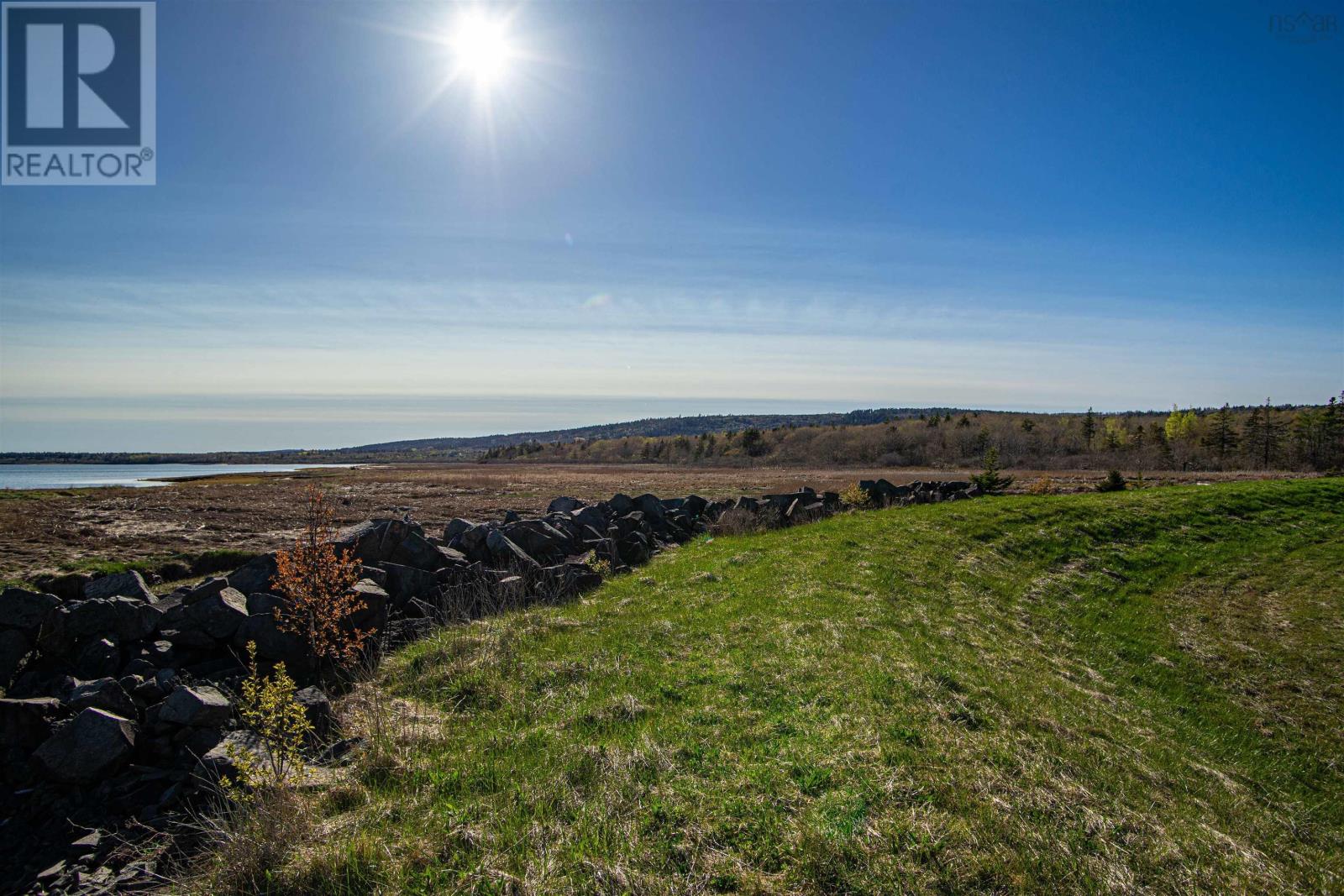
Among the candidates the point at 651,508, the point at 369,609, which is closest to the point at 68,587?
the point at 369,609

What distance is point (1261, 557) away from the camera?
19.3m

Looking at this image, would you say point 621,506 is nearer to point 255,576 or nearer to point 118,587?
point 255,576

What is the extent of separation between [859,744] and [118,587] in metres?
12.3

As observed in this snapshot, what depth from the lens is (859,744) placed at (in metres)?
6.23

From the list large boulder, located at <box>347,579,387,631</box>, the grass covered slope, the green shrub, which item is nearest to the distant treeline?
the green shrub

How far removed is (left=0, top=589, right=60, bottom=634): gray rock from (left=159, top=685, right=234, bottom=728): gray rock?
143 inches

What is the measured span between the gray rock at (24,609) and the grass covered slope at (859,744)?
5.10m

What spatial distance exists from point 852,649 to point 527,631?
17.8 ft

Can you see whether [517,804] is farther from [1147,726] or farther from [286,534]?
[286,534]

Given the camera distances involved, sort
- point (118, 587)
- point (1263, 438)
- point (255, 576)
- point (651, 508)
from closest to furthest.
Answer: point (118, 587) < point (255, 576) < point (651, 508) < point (1263, 438)

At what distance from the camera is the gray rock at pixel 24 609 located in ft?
27.5

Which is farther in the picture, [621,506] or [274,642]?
[621,506]

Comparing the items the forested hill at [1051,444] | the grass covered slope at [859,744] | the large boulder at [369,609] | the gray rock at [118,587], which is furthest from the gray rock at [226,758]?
the forested hill at [1051,444]

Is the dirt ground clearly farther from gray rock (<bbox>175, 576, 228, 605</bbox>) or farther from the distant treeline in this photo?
the distant treeline
